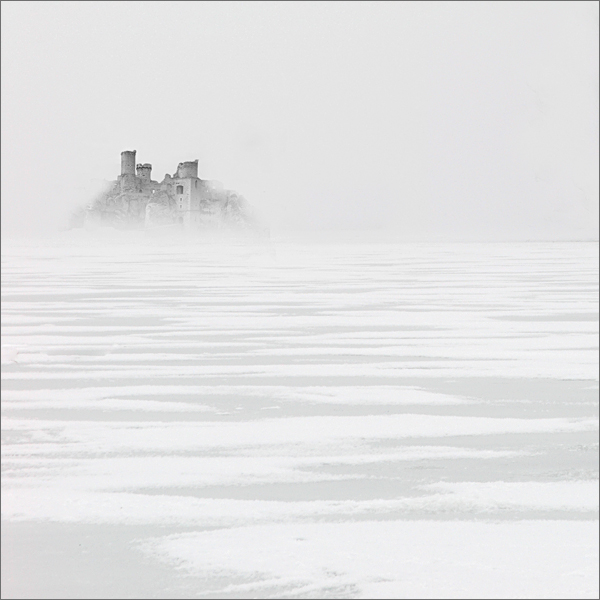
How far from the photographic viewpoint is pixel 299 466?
5062mm

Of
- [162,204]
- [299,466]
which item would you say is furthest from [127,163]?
[299,466]

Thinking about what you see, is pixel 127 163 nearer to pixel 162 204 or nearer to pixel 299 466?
pixel 162 204

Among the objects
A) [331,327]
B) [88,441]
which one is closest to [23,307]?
[331,327]

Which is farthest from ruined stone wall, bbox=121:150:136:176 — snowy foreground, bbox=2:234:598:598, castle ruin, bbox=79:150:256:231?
snowy foreground, bbox=2:234:598:598

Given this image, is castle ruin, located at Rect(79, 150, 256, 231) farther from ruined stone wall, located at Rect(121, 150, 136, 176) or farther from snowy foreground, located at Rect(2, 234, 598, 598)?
snowy foreground, located at Rect(2, 234, 598, 598)

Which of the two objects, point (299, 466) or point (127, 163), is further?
point (127, 163)

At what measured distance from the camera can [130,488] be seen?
464 centimetres

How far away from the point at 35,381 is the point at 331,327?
5079 mm

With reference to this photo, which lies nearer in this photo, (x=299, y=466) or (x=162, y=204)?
(x=299, y=466)

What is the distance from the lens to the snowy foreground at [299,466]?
141 inches

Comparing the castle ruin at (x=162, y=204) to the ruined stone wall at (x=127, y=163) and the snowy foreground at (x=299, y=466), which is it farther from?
the snowy foreground at (x=299, y=466)

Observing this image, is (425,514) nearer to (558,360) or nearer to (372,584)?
(372,584)

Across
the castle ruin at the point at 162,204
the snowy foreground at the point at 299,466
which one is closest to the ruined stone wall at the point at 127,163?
the castle ruin at the point at 162,204

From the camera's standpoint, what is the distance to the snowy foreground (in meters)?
3.59
